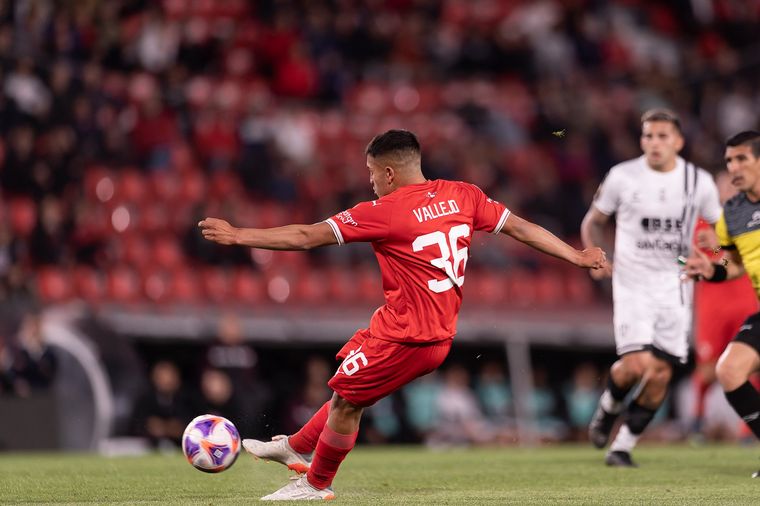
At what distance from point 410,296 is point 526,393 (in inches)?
406

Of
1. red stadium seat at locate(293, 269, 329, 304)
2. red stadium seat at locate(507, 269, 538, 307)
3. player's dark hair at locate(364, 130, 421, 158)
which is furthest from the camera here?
red stadium seat at locate(507, 269, 538, 307)

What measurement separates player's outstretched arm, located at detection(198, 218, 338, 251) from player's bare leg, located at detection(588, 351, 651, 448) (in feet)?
12.8

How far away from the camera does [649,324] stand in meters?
10.1

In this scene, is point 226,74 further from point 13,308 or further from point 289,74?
point 13,308

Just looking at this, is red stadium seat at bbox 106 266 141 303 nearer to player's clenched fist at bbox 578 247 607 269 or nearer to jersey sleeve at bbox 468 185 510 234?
jersey sleeve at bbox 468 185 510 234

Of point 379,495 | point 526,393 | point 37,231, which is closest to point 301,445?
point 379,495

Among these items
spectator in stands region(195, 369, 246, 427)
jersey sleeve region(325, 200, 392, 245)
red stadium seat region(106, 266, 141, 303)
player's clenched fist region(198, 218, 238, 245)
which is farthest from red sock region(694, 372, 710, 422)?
player's clenched fist region(198, 218, 238, 245)

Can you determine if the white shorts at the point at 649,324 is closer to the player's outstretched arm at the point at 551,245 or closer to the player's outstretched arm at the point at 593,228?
the player's outstretched arm at the point at 593,228

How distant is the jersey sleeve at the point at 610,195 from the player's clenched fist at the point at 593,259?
9.54 feet

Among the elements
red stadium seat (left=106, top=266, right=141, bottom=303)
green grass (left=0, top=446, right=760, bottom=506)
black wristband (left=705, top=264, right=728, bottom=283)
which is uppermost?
red stadium seat (left=106, top=266, right=141, bottom=303)

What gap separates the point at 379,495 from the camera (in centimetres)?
771

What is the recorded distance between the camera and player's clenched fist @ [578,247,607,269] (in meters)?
7.24

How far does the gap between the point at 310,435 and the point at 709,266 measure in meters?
2.86

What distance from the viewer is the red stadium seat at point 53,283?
15.6 m
